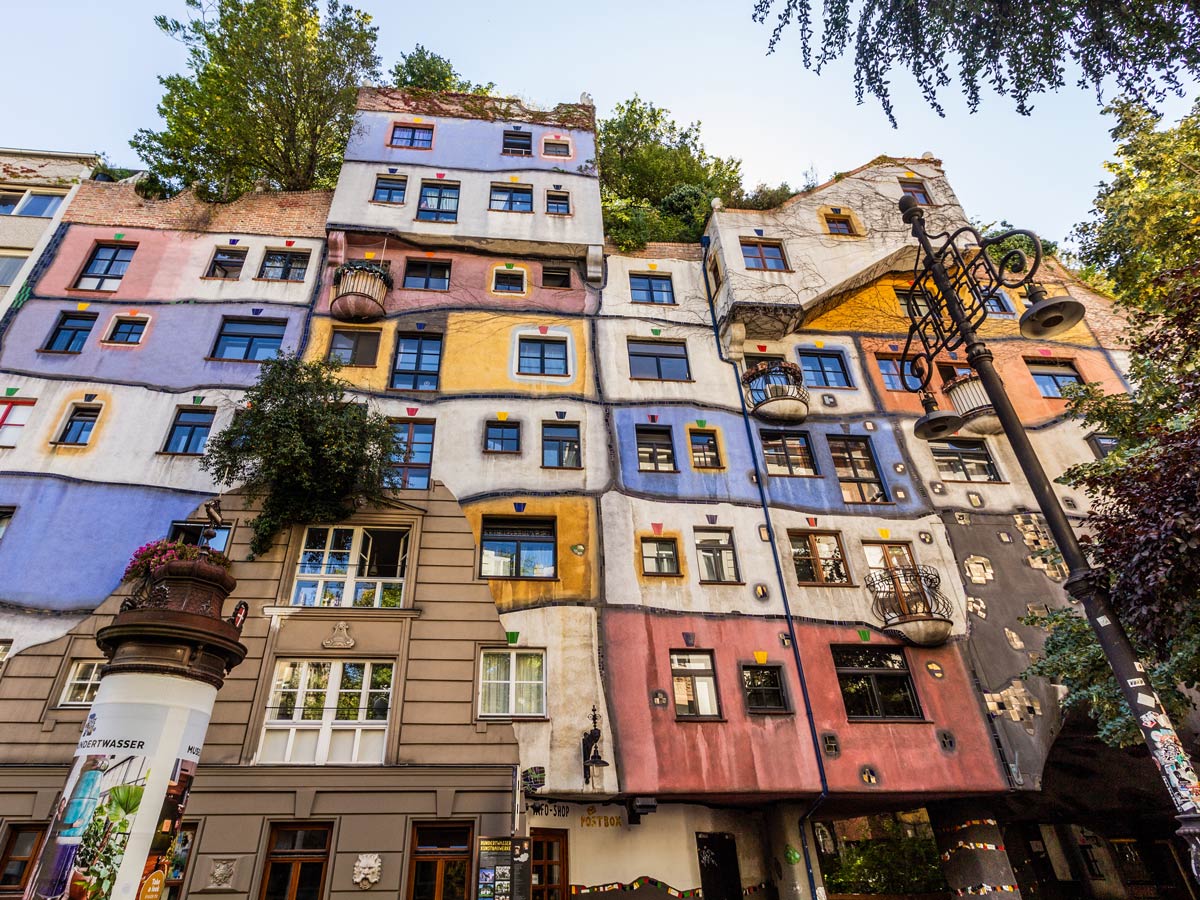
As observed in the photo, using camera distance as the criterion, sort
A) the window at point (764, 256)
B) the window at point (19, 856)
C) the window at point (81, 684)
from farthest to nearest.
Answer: the window at point (764, 256), the window at point (81, 684), the window at point (19, 856)

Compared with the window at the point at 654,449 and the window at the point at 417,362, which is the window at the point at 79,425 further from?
the window at the point at 654,449

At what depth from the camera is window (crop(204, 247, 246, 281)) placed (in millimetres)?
18844

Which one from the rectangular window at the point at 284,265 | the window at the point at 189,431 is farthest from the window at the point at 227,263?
the window at the point at 189,431

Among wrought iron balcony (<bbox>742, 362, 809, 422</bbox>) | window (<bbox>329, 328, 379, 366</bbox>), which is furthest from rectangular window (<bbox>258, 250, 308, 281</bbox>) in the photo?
wrought iron balcony (<bbox>742, 362, 809, 422</bbox>)

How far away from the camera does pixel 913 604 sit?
15.3 metres

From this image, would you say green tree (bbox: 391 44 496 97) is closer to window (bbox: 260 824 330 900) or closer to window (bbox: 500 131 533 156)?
window (bbox: 500 131 533 156)

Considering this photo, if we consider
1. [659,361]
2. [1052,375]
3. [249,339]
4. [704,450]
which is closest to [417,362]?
[249,339]

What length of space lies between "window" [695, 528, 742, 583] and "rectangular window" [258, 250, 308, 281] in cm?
1320

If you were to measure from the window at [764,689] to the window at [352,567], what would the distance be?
24.4ft

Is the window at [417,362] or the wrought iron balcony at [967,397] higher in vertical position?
the window at [417,362]

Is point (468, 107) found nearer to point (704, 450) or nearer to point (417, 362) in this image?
point (417, 362)

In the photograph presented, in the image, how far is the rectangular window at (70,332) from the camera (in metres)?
16.9

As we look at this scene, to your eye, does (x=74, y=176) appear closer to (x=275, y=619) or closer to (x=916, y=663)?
(x=275, y=619)

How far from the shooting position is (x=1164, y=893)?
1886 centimetres
